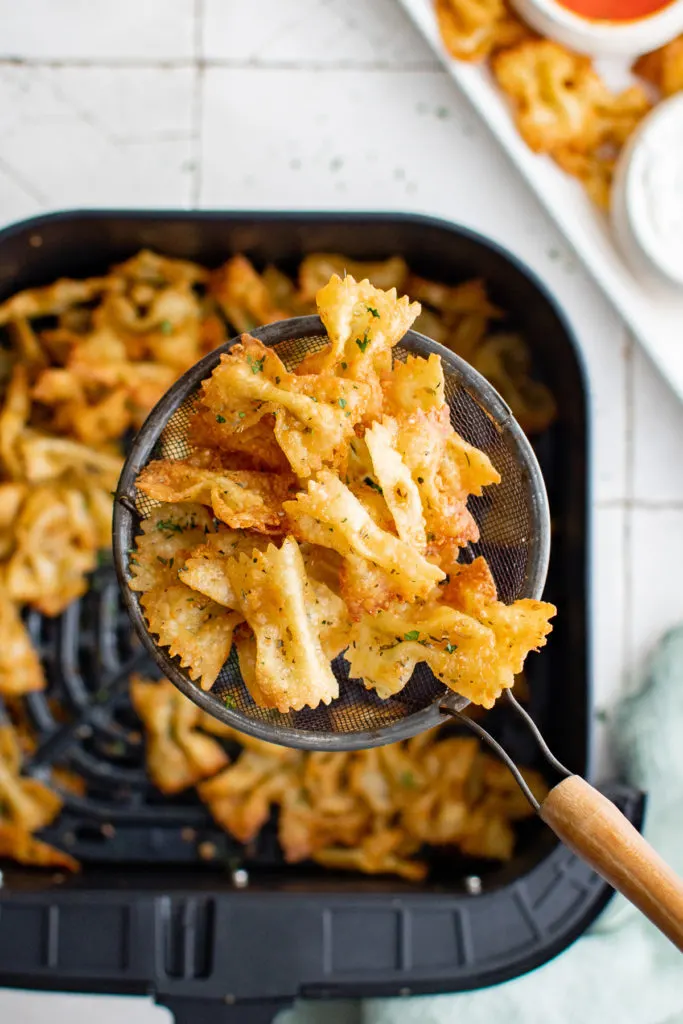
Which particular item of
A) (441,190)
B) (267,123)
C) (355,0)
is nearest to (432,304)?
(441,190)

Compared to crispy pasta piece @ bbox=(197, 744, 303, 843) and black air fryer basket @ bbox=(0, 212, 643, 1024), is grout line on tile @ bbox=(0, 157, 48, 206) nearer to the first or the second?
black air fryer basket @ bbox=(0, 212, 643, 1024)

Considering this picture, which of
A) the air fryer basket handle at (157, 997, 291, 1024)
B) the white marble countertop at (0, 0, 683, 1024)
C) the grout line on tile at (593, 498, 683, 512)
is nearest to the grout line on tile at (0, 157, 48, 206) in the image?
the white marble countertop at (0, 0, 683, 1024)

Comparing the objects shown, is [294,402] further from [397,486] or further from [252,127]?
[252,127]

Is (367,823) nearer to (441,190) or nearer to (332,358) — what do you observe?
(332,358)

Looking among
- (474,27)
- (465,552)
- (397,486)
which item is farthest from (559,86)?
(397,486)

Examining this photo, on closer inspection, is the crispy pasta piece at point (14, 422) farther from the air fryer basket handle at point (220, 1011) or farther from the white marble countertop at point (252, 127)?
the air fryer basket handle at point (220, 1011)

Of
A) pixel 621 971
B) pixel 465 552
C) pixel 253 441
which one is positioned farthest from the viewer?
pixel 621 971

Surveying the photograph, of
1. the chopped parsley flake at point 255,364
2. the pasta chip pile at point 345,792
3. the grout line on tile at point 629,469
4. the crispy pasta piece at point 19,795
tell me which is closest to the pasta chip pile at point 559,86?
the grout line on tile at point 629,469
